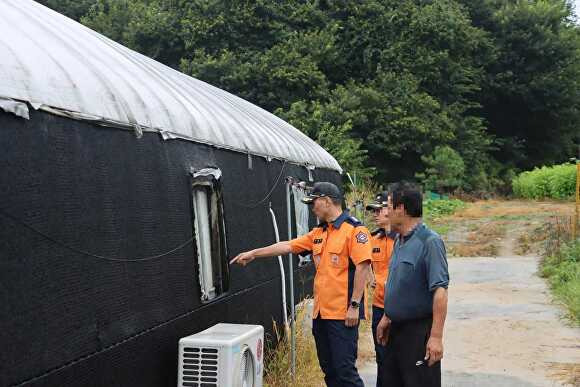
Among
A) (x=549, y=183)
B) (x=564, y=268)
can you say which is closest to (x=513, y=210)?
(x=549, y=183)

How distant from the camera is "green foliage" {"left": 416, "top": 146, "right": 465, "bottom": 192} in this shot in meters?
30.5

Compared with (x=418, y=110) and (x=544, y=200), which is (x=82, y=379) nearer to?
(x=418, y=110)

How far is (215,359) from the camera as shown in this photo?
4.88 meters

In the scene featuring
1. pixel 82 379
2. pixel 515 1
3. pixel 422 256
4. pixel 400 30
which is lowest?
pixel 82 379

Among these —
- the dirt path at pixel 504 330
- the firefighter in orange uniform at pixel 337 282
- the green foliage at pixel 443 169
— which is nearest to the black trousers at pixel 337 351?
the firefighter in orange uniform at pixel 337 282

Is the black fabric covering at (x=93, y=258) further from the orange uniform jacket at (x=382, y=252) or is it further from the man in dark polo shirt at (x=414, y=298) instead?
the man in dark polo shirt at (x=414, y=298)

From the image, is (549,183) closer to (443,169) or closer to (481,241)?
(443,169)

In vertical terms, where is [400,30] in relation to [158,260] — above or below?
above

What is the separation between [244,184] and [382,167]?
2457cm

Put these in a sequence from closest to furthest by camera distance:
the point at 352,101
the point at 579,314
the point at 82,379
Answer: the point at 82,379, the point at 579,314, the point at 352,101

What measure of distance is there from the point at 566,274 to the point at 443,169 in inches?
672

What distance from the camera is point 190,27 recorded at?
3016 centimetres

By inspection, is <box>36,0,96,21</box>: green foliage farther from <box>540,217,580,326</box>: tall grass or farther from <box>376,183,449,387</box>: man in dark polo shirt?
<box>376,183,449,387</box>: man in dark polo shirt

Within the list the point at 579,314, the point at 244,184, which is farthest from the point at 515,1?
the point at 244,184
